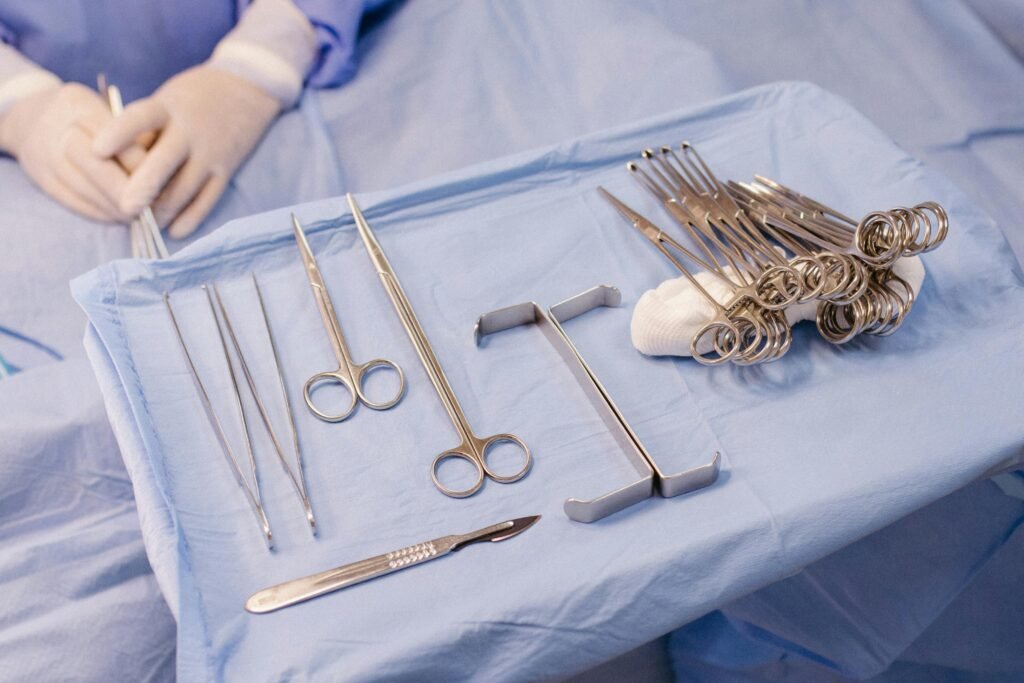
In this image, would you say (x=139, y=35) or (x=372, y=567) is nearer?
(x=372, y=567)

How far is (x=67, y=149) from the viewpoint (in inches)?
53.1

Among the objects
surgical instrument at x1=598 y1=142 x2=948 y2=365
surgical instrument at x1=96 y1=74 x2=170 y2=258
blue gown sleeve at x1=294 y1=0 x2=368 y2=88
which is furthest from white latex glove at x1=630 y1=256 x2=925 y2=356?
blue gown sleeve at x1=294 y1=0 x2=368 y2=88

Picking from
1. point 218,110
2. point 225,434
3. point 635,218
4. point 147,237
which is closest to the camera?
point 225,434

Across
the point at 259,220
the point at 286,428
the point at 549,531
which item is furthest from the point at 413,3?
the point at 549,531

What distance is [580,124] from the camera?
1.45 metres

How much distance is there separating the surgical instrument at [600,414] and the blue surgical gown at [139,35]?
805 mm

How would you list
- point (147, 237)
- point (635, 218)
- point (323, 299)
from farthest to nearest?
point (147, 237) → point (635, 218) → point (323, 299)

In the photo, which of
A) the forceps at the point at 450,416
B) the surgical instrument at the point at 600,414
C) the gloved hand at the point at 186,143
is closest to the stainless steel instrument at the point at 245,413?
the forceps at the point at 450,416

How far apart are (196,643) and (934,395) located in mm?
800

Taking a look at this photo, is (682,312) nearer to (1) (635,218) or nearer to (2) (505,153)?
(1) (635,218)

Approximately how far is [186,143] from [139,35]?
0.41 m

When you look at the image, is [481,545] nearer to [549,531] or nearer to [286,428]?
[549,531]

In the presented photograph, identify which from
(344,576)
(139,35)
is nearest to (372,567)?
(344,576)

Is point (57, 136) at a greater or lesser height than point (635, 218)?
greater
